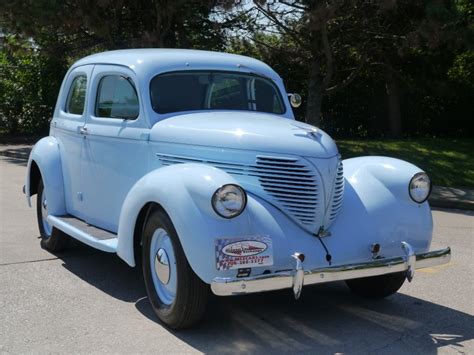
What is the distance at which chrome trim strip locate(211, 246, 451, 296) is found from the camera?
3.89 m

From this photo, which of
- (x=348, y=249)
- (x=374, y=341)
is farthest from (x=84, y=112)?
(x=374, y=341)

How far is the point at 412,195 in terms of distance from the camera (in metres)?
4.91

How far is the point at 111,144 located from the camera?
5.57 metres

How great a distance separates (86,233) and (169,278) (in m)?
1.40

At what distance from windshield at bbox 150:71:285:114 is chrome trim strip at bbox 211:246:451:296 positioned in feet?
6.63

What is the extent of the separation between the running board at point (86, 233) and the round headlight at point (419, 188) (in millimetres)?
2401

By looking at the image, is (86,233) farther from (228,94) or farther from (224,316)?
(228,94)

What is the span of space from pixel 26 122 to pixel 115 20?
6656 millimetres

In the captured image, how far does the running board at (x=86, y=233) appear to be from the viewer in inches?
205

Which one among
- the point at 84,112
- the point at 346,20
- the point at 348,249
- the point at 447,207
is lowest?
the point at 447,207

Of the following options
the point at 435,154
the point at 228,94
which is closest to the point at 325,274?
the point at 228,94

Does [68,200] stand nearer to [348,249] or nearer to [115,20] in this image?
[348,249]

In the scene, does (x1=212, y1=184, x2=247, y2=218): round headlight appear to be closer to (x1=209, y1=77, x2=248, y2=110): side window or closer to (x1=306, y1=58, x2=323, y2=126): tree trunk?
(x1=209, y1=77, x2=248, y2=110): side window

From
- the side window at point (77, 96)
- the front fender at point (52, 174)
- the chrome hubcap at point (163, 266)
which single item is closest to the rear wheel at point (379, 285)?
the chrome hubcap at point (163, 266)
